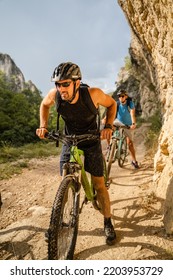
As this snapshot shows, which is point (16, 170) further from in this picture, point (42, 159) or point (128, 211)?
point (128, 211)

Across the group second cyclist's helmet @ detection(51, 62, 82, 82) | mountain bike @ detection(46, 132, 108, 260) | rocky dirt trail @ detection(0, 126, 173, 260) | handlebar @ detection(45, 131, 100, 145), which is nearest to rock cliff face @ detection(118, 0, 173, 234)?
rocky dirt trail @ detection(0, 126, 173, 260)

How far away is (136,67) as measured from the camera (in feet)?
74.1

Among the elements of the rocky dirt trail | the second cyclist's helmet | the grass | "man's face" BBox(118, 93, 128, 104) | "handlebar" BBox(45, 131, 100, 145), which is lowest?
the rocky dirt trail

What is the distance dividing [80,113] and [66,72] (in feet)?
2.05

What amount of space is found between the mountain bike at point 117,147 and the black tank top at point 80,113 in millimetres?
2454

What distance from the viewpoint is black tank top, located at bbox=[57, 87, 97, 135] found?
322 centimetres

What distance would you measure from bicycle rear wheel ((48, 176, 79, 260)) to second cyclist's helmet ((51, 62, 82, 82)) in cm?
127

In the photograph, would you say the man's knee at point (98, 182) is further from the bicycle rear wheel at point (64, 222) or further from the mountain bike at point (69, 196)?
the bicycle rear wheel at point (64, 222)

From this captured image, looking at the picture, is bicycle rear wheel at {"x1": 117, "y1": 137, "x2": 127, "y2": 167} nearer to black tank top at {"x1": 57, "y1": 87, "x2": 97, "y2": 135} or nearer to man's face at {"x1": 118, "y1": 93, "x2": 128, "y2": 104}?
man's face at {"x1": 118, "y1": 93, "x2": 128, "y2": 104}

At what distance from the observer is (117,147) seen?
Result: 7289 millimetres

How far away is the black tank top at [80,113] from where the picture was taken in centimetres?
322

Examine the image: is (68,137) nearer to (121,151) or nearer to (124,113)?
(124,113)

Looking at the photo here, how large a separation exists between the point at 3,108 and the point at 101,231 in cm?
2651
